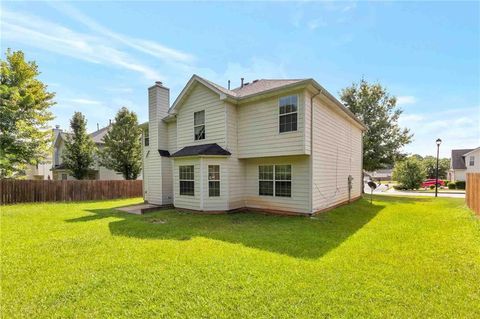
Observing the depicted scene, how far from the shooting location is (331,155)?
38.3 feet

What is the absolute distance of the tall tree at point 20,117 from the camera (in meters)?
14.2

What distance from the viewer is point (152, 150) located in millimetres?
13828

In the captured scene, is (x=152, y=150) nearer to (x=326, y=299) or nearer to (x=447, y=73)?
(x=326, y=299)

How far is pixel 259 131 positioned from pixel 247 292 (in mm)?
7798

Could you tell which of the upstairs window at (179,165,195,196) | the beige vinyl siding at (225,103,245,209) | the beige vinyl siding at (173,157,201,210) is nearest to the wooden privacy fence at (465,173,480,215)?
the beige vinyl siding at (225,103,245,209)

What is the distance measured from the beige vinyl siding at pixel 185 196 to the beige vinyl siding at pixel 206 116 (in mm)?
1183

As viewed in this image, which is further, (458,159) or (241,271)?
(458,159)

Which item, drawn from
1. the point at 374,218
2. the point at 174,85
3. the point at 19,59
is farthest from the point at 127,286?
the point at 19,59

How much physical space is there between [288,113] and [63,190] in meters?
16.8

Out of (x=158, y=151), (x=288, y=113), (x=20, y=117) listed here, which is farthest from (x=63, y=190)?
(x=288, y=113)

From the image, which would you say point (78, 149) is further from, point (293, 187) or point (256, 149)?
point (293, 187)

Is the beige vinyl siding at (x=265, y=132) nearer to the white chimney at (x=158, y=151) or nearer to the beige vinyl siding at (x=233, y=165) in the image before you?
the beige vinyl siding at (x=233, y=165)

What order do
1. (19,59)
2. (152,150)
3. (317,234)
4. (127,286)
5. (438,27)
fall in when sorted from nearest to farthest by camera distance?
1. (127,286)
2. (317,234)
3. (438,27)
4. (152,150)
5. (19,59)

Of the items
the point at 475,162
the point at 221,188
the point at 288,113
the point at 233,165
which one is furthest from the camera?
the point at 475,162
